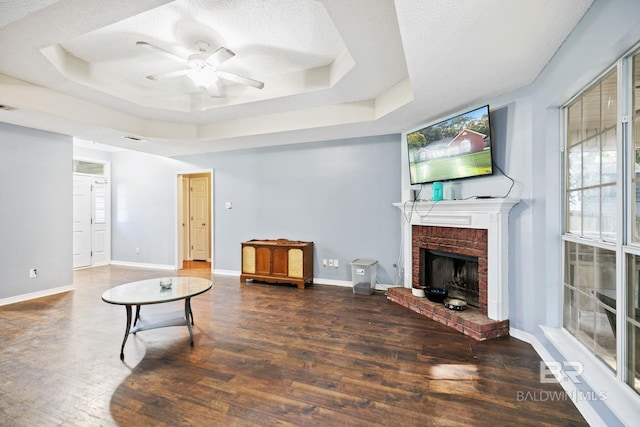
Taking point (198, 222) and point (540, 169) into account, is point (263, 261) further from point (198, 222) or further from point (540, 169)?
point (540, 169)

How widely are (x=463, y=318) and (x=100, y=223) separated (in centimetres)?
743

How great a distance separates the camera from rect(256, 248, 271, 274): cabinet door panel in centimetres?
492

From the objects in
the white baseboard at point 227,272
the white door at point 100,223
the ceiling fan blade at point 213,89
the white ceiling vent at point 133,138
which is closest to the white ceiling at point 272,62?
the white ceiling vent at point 133,138

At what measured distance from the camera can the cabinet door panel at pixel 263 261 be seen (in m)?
4.92

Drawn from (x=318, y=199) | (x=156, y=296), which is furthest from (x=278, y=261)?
→ (x=156, y=296)

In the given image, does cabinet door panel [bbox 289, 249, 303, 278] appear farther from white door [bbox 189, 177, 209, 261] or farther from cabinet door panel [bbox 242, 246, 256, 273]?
white door [bbox 189, 177, 209, 261]

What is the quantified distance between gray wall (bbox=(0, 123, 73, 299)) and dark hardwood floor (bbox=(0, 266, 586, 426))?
2.58ft

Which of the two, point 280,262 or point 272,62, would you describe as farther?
point 280,262

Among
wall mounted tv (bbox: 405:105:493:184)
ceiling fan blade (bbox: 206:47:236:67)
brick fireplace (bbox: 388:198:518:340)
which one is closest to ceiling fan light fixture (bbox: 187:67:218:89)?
ceiling fan blade (bbox: 206:47:236:67)

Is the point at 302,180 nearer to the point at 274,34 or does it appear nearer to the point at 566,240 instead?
the point at 274,34

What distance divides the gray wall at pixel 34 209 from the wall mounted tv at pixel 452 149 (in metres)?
5.34

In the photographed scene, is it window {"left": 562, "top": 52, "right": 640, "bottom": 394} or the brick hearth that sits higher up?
window {"left": 562, "top": 52, "right": 640, "bottom": 394}

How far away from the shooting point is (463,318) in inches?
115

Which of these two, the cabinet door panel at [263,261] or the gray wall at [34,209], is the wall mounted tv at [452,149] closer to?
the cabinet door panel at [263,261]
